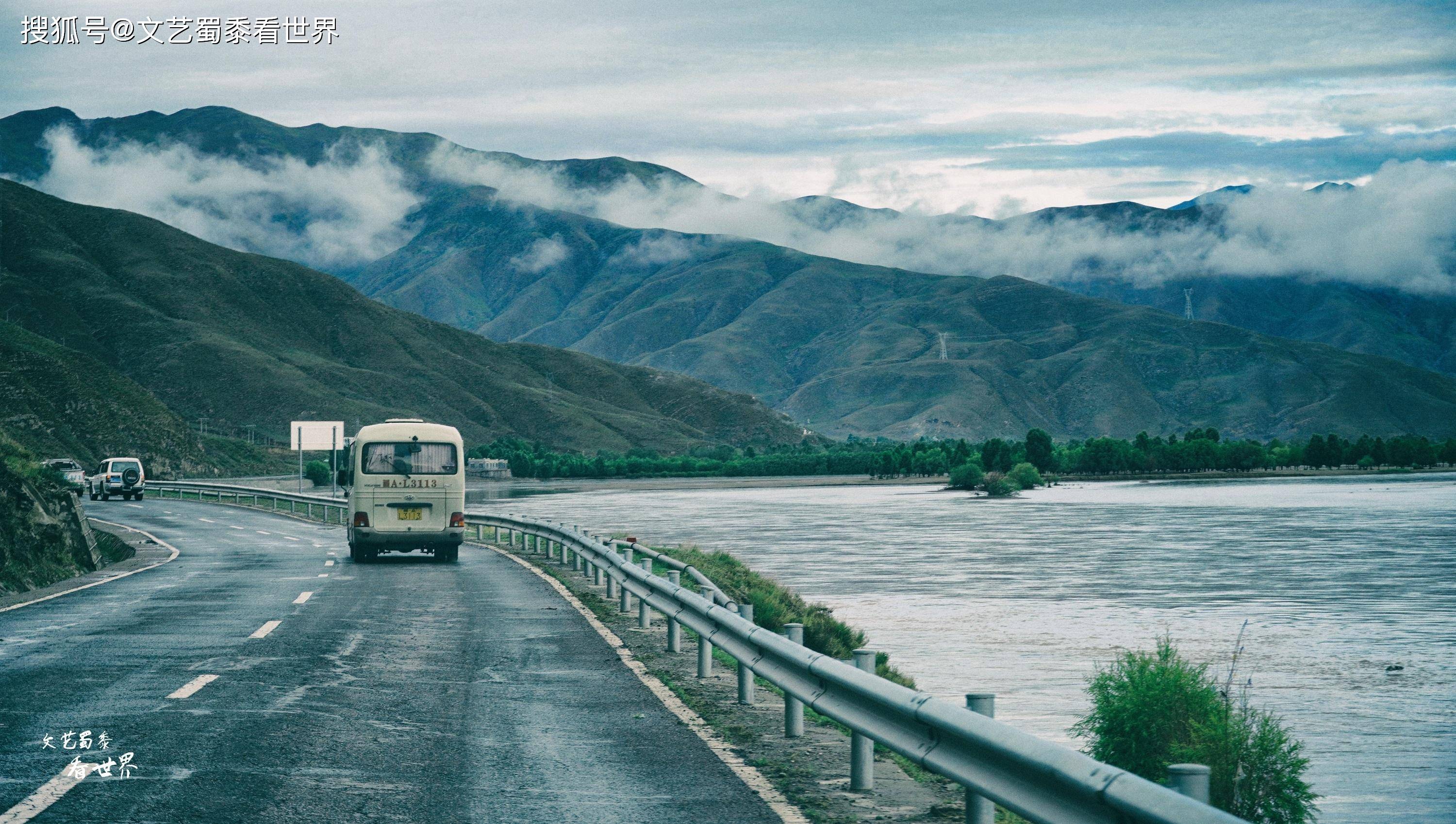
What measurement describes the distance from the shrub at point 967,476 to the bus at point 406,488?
112 m

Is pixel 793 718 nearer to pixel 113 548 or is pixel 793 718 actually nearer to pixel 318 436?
pixel 113 548

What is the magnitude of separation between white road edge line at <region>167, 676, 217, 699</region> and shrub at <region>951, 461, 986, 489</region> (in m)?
127

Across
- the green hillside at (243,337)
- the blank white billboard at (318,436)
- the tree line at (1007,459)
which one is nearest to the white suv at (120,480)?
the blank white billboard at (318,436)

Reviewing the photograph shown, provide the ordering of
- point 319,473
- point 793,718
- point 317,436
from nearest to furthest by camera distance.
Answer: point 793,718 → point 317,436 → point 319,473

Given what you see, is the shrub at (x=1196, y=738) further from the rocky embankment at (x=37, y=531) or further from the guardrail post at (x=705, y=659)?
the rocky embankment at (x=37, y=531)

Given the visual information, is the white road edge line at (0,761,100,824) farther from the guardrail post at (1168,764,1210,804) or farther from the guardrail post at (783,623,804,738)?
the guardrail post at (1168,764,1210,804)

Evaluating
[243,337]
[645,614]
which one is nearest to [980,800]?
[645,614]

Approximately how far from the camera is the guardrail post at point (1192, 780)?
4.14 meters

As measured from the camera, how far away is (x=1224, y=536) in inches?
2373

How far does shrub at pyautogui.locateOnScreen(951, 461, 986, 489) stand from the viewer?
137250 millimetres

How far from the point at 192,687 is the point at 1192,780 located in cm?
893

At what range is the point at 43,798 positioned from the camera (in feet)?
23.5

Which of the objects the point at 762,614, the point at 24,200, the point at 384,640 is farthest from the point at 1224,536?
the point at 24,200

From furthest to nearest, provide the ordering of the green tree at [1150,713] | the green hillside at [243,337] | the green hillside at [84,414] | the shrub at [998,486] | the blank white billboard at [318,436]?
the green hillside at [243,337] → the shrub at [998,486] → the green hillside at [84,414] → the blank white billboard at [318,436] → the green tree at [1150,713]
